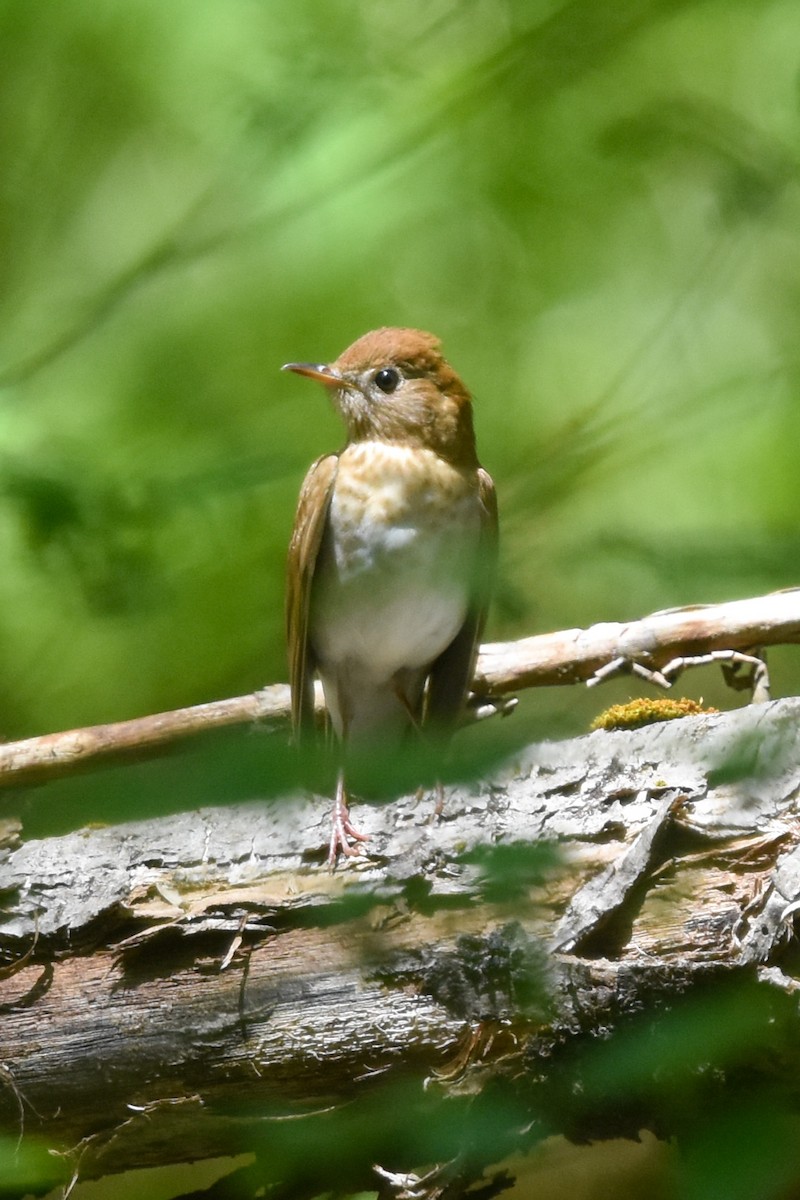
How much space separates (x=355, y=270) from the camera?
1443 millimetres

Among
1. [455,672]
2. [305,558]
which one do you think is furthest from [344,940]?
[455,672]

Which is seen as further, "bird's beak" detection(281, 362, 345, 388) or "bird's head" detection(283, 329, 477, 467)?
"bird's head" detection(283, 329, 477, 467)

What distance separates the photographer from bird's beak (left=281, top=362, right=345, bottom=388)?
75.2 inches

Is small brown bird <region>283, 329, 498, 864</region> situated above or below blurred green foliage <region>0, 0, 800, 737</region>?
below

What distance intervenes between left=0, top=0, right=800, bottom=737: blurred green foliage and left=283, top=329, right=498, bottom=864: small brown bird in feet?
1.21

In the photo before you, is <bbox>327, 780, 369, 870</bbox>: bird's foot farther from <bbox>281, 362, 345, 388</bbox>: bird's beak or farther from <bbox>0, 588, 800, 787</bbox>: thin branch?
<bbox>281, 362, 345, 388</bbox>: bird's beak

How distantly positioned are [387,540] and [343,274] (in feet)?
2.92

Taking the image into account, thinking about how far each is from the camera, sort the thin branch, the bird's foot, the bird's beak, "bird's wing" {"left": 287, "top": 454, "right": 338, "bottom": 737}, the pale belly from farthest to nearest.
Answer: the pale belly < "bird's wing" {"left": 287, "top": 454, "right": 338, "bottom": 737} < the bird's beak < the thin branch < the bird's foot

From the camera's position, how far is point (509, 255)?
165cm

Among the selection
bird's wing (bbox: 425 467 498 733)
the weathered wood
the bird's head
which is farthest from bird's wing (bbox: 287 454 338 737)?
the weathered wood

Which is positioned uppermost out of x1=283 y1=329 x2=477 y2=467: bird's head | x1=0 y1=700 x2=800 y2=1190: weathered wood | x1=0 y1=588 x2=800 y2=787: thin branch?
x1=283 y1=329 x2=477 y2=467: bird's head

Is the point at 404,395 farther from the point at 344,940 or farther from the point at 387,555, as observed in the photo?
the point at 344,940

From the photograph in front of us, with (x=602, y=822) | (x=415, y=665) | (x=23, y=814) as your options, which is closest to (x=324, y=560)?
(x=415, y=665)

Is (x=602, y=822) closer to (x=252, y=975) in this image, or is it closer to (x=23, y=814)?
(x=252, y=975)
